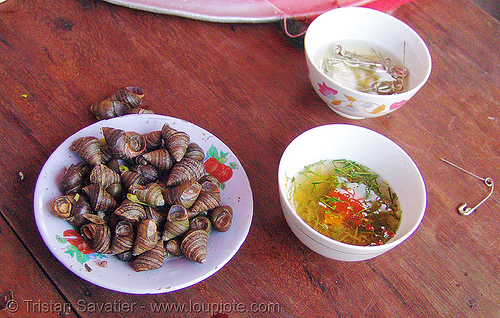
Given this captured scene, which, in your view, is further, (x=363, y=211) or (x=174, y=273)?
(x=363, y=211)

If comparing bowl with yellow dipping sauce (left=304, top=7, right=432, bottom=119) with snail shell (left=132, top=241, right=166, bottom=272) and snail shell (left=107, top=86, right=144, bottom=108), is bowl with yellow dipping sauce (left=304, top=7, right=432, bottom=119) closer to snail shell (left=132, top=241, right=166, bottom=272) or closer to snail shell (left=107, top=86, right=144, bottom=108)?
snail shell (left=107, top=86, right=144, bottom=108)

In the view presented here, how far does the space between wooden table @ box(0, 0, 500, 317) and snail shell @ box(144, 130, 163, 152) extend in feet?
0.53

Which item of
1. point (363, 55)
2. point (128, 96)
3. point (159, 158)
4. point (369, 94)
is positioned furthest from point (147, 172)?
point (363, 55)

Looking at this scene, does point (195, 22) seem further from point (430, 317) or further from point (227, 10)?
point (430, 317)

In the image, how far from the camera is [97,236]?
74cm

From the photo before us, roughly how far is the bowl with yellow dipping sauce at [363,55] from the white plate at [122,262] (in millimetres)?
382

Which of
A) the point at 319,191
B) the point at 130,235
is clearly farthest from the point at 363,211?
the point at 130,235

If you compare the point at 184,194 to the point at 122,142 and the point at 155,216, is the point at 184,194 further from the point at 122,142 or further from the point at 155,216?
the point at 122,142

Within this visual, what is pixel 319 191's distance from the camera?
906 millimetres

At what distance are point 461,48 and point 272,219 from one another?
93cm

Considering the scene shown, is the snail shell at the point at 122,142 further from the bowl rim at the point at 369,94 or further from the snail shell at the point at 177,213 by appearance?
the bowl rim at the point at 369,94

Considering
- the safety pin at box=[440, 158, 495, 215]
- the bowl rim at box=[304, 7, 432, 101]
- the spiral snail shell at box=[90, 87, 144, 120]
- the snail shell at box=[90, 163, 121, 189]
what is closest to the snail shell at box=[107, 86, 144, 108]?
the spiral snail shell at box=[90, 87, 144, 120]

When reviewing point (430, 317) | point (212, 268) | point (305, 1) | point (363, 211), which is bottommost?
point (430, 317)

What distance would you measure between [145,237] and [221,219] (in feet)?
0.54
